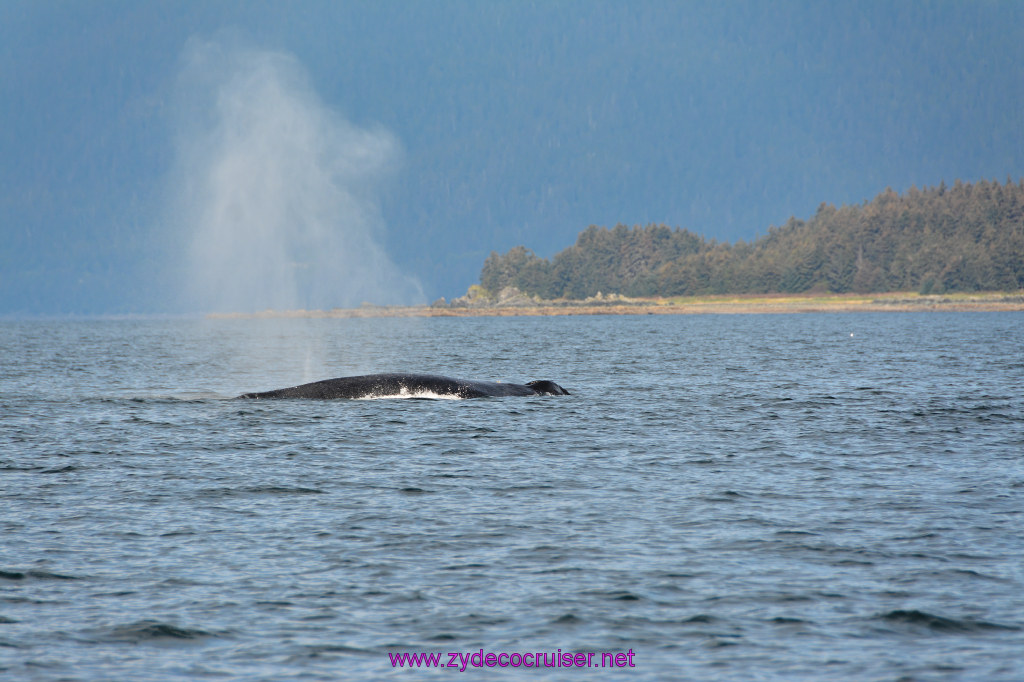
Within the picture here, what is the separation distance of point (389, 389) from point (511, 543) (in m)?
20.8

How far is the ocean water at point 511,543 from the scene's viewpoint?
1125 centimetres

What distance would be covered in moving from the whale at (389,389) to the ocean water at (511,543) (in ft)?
7.95

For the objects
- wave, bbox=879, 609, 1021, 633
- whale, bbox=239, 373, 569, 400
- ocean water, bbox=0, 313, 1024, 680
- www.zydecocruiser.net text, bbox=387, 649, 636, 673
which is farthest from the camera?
whale, bbox=239, 373, 569, 400

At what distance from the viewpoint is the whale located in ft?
117

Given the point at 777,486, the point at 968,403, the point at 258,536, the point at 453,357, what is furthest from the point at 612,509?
the point at 453,357

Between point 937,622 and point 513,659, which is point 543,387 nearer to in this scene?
point 937,622

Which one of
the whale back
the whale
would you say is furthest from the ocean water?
the whale back

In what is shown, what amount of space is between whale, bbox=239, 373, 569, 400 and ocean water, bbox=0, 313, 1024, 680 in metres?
2.42

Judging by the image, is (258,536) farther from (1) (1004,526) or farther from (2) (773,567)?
(1) (1004,526)

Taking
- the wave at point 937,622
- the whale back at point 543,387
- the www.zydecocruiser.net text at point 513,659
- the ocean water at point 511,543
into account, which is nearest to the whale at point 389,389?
the whale back at point 543,387

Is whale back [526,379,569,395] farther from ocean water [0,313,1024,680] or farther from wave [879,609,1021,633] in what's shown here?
wave [879,609,1021,633]

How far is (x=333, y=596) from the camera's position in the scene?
42.7ft

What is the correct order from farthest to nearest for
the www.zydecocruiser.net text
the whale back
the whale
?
the whale back, the whale, the www.zydecocruiser.net text

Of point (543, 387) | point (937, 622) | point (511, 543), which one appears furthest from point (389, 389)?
point (937, 622)
